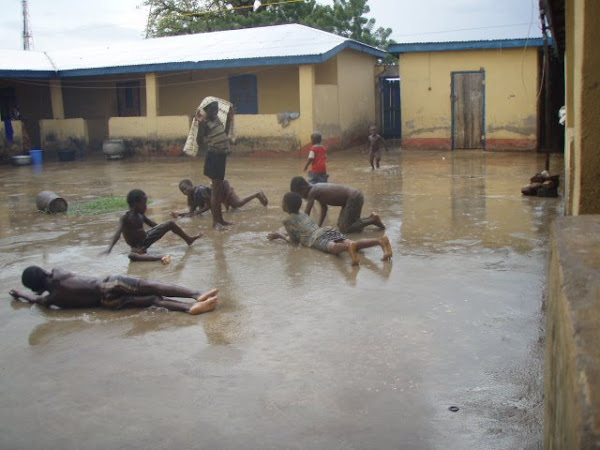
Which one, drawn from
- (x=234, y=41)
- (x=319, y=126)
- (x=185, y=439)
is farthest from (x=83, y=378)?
(x=234, y=41)

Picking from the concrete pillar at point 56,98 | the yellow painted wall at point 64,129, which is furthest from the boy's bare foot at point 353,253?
the concrete pillar at point 56,98

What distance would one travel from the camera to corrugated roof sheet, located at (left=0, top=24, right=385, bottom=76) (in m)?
18.5

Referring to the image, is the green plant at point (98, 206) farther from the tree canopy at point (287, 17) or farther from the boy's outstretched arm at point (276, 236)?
the tree canopy at point (287, 17)

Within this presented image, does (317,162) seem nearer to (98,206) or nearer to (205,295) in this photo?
(98,206)

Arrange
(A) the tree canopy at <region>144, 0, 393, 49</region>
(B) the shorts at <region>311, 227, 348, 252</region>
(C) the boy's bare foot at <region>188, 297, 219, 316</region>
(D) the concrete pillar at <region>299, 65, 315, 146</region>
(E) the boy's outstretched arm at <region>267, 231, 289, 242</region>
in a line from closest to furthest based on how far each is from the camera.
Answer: (C) the boy's bare foot at <region>188, 297, 219, 316</region> < (B) the shorts at <region>311, 227, 348, 252</region> < (E) the boy's outstretched arm at <region>267, 231, 289, 242</region> < (D) the concrete pillar at <region>299, 65, 315, 146</region> < (A) the tree canopy at <region>144, 0, 393, 49</region>

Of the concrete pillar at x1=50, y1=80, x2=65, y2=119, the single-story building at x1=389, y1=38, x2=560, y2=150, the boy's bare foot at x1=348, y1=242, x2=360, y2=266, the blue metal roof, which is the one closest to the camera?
the boy's bare foot at x1=348, y1=242, x2=360, y2=266

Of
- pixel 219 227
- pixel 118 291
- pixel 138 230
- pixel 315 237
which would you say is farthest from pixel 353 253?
pixel 219 227

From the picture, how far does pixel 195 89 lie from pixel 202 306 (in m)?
18.1

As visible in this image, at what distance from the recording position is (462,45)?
1758 centimetres

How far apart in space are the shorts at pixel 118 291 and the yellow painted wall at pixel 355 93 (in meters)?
15.3

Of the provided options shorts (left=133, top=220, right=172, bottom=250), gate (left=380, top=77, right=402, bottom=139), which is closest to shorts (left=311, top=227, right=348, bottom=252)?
shorts (left=133, top=220, right=172, bottom=250)

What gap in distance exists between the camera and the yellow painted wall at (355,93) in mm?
20031

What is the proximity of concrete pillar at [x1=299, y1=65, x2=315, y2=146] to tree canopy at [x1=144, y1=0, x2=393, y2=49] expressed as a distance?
11.0 m

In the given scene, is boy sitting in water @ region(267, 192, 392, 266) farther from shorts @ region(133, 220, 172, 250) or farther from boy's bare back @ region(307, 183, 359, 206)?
shorts @ region(133, 220, 172, 250)
